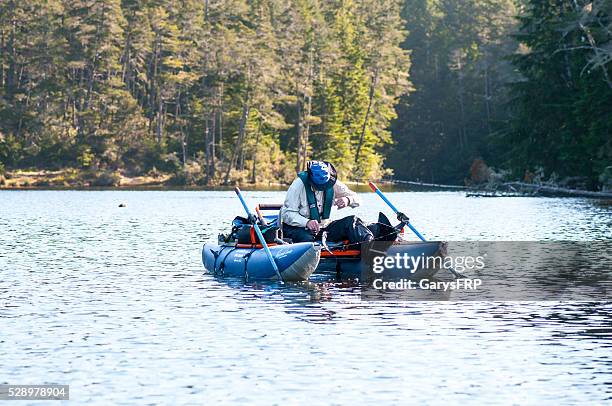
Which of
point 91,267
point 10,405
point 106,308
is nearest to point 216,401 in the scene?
point 10,405

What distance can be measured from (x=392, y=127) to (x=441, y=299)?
111 m

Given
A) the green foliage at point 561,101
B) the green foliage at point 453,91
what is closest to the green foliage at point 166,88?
the green foliage at point 453,91

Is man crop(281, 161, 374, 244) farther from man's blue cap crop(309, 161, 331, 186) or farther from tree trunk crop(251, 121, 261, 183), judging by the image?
tree trunk crop(251, 121, 261, 183)

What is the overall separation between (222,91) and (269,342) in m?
88.9

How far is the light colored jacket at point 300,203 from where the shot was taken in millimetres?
25141

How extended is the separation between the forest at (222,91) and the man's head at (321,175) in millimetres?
62586

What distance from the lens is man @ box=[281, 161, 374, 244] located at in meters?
25.0

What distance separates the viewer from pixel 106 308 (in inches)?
830

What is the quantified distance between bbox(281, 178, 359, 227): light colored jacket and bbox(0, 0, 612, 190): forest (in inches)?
2457

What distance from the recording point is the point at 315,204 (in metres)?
25.2

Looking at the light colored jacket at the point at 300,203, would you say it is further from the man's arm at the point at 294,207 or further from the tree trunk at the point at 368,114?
the tree trunk at the point at 368,114

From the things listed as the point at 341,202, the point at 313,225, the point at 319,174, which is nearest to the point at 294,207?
the point at 313,225

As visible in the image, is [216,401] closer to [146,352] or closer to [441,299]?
[146,352]

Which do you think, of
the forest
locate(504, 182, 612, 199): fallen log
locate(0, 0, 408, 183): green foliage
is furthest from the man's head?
locate(0, 0, 408, 183): green foliage
